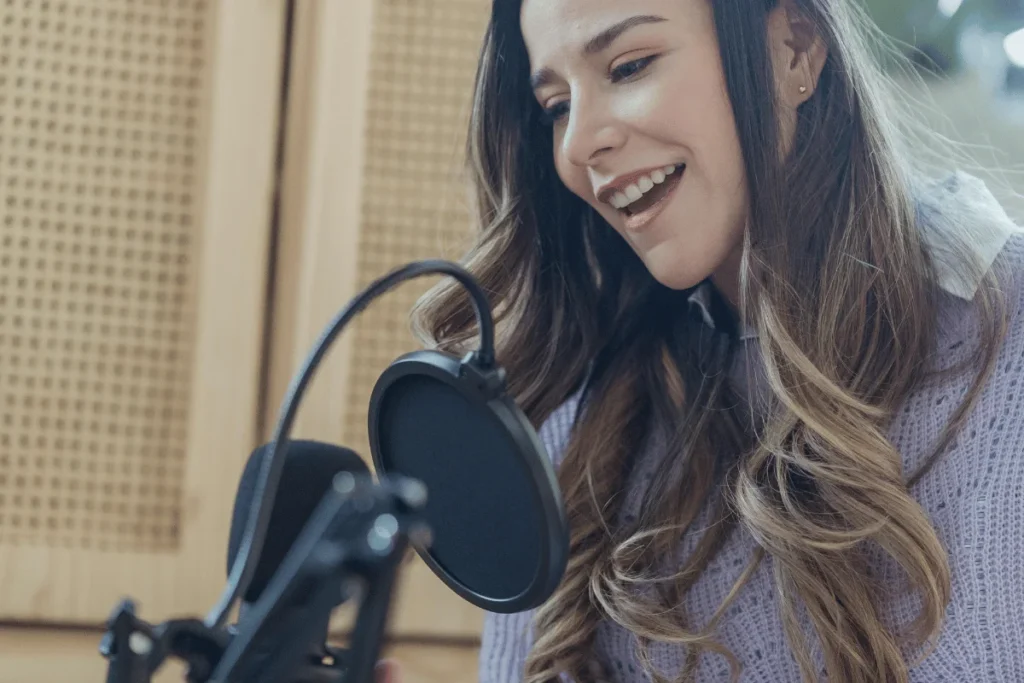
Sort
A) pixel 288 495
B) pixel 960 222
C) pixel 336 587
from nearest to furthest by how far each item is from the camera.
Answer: pixel 336 587 < pixel 288 495 < pixel 960 222

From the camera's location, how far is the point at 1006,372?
85cm

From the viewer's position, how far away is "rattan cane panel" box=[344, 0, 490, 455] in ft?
3.85

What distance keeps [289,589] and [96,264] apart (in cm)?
91

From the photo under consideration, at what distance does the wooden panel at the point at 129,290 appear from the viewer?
113 cm

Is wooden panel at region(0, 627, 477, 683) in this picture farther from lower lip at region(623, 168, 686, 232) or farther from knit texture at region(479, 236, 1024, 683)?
lower lip at region(623, 168, 686, 232)

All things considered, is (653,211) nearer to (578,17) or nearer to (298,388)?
(578,17)

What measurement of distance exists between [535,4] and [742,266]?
0.27 meters

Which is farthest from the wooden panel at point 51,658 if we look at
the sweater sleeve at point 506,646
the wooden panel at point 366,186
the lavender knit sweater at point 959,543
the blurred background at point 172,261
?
the lavender knit sweater at point 959,543

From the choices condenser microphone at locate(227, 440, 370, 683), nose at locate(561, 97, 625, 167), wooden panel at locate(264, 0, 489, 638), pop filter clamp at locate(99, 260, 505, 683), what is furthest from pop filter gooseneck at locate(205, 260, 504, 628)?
wooden panel at locate(264, 0, 489, 638)

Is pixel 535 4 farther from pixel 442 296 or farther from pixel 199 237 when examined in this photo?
pixel 199 237

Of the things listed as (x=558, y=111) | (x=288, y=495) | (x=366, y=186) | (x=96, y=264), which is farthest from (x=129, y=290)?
(x=288, y=495)

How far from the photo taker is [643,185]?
0.89 meters

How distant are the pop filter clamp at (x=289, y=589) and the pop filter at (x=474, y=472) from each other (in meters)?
0.02

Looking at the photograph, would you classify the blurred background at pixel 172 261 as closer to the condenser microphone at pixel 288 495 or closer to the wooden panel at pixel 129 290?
the wooden panel at pixel 129 290
